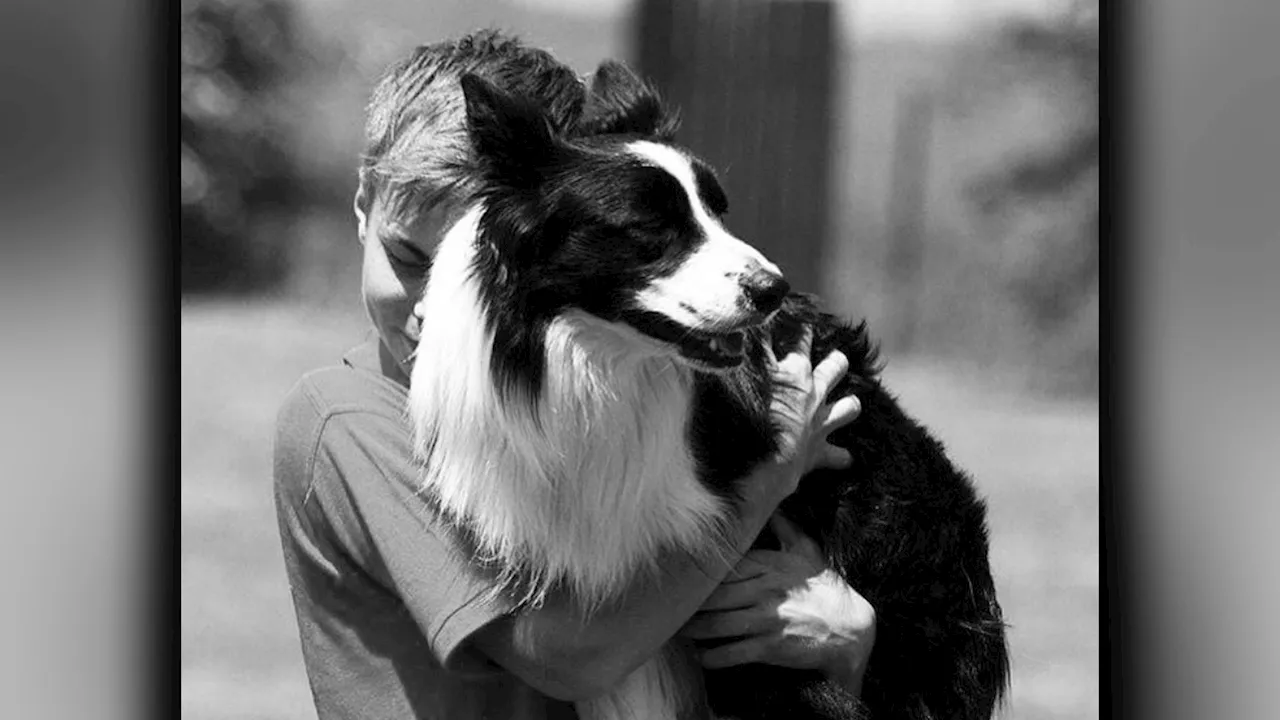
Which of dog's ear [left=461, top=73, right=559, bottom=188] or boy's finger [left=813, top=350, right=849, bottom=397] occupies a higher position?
dog's ear [left=461, top=73, right=559, bottom=188]

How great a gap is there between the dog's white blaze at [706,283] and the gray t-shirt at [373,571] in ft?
1.32

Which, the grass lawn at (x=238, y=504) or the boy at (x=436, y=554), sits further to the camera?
the grass lawn at (x=238, y=504)

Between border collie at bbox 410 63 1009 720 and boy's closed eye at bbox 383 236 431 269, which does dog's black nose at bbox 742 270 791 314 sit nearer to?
border collie at bbox 410 63 1009 720

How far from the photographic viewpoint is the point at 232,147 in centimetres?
211

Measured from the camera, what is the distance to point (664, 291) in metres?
1.71

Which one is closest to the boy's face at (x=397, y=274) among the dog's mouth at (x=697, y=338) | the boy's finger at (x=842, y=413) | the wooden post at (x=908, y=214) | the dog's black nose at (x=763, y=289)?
the dog's mouth at (x=697, y=338)

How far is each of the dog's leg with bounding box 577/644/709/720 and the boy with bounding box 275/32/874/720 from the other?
0.04 metres

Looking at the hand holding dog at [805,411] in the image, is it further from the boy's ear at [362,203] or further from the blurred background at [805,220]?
the boy's ear at [362,203]

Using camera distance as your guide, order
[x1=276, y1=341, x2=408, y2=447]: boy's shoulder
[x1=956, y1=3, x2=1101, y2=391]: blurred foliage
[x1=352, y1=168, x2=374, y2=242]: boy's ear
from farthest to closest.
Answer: [x1=956, y1=3, x2=1101, y2=391]: blurred foliage → [x1=352, y1=168, x2=374, y2=242]: boy's ear → [x1=276, y1=341, x2=408, y2=447]: boy's shoulder

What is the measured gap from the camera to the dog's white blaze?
1677 millimetres

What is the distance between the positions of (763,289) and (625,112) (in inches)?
13.7

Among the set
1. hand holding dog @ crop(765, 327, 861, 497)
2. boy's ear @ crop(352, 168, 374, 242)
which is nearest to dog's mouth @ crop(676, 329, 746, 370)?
hand holding dog @ crop(765, 327, 861, 497)

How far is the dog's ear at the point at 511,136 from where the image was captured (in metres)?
1.73
